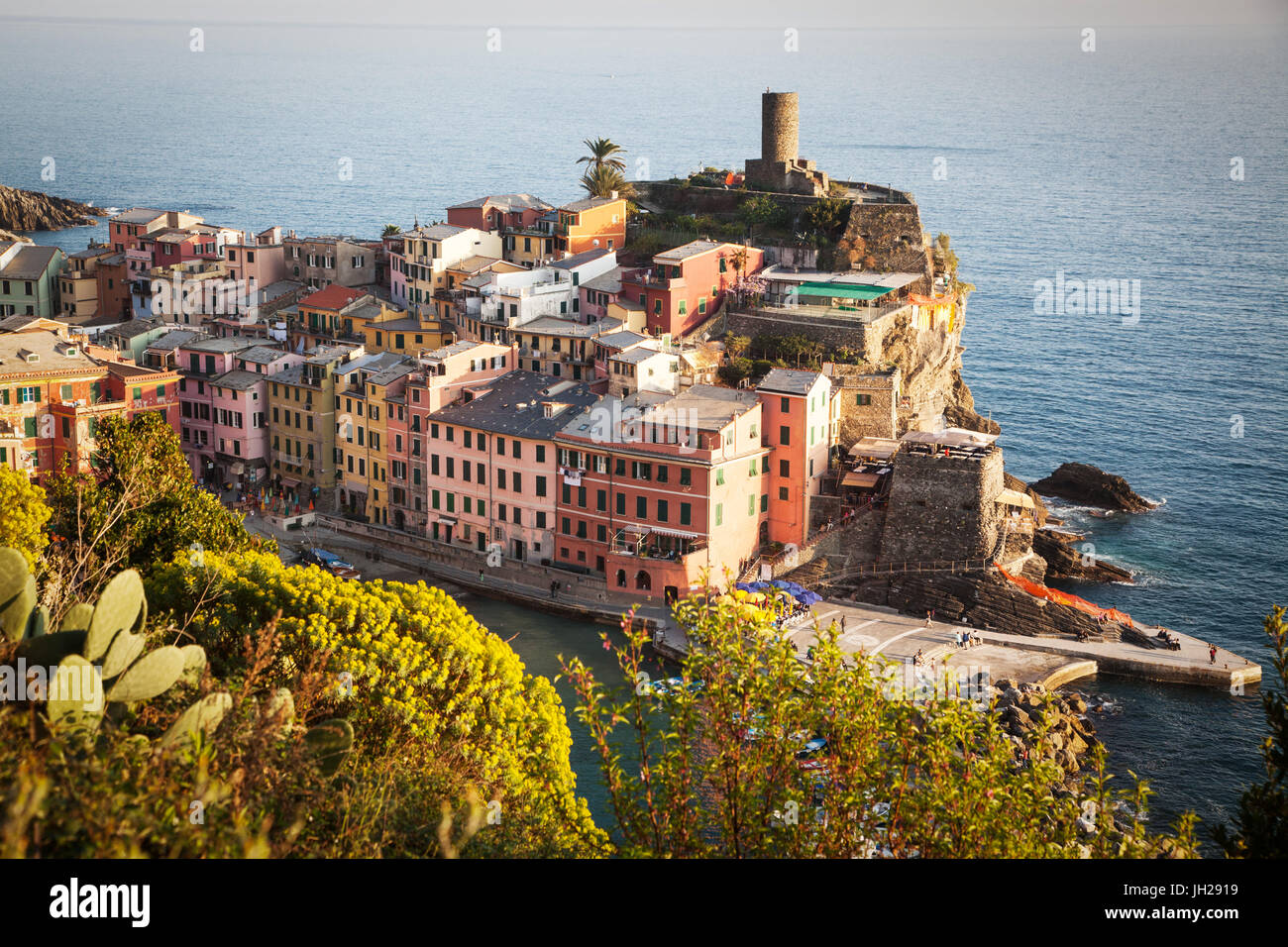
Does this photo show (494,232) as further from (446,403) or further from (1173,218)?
(1173,218)

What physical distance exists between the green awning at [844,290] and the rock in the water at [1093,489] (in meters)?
12.1

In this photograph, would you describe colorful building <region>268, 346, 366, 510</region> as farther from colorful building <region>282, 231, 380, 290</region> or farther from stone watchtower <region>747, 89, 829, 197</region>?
stone watchtower <region>747, 89, 829, 197</region>

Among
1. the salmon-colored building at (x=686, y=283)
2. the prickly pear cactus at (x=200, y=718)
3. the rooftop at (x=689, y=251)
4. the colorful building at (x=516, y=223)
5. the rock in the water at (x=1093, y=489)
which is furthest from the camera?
the colorful building at (x=516, y=223)

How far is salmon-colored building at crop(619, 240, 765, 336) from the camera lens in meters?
62.4

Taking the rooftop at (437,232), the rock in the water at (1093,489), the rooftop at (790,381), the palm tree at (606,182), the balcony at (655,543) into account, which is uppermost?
the palm tree at (606,182)

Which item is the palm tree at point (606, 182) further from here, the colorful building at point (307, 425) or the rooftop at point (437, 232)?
the colorful building at point (307, 425)

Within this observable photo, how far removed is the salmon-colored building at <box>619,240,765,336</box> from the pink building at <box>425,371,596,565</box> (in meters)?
6.78

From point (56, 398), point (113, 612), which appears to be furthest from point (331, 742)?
point (56, 398)

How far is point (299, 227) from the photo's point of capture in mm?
138875

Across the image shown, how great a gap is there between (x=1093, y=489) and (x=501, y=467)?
27384mm

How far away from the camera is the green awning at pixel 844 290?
63844 mm

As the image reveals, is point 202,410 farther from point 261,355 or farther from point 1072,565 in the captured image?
point 1072,565

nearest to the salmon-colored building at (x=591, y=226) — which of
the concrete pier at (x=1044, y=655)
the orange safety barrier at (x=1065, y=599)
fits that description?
the concrete pier at (x=1044, y=655)

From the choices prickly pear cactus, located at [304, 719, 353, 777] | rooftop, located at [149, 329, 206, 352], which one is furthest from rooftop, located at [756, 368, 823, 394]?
prickly pear cactus, located at [304, 719, 353, 777]
